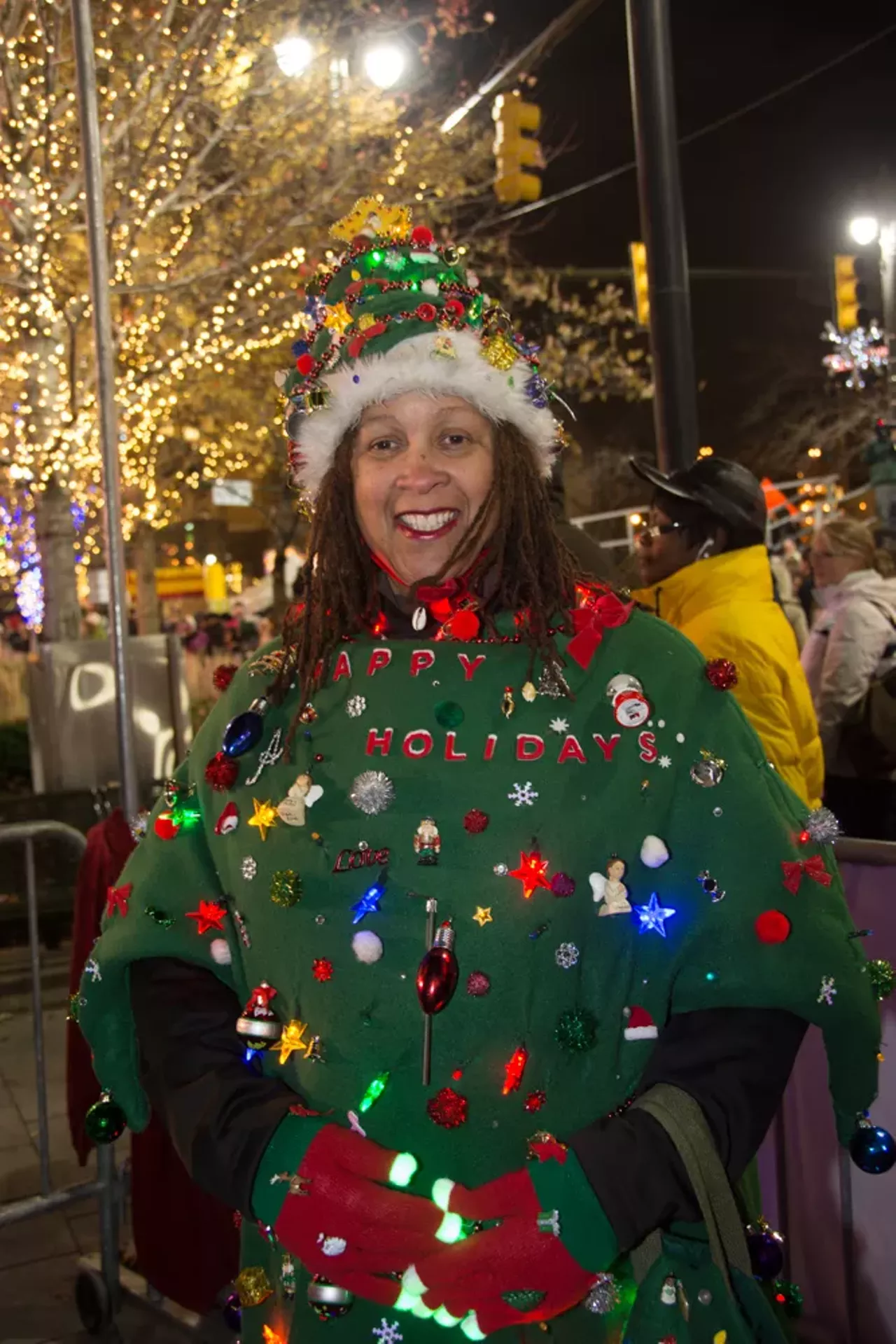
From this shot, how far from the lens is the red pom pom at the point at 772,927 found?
1.66 meters

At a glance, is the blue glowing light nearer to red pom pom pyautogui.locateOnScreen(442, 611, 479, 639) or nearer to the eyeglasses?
red pom pom pyautogui.locateOnScreen(442, 611, 479, 639)

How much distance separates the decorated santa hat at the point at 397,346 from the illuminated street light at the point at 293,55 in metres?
10.6

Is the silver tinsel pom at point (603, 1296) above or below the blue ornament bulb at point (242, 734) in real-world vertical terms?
below

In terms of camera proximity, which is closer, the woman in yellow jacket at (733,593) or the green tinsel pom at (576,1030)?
the green tinsel pom at (576,1030)

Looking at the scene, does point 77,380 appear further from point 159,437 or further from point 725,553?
point 725,553

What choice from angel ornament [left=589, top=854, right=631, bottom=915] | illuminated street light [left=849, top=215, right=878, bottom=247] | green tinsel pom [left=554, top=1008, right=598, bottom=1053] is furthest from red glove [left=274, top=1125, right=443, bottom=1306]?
illuminated street light [left=849, top=215, right=878, bottom=247]

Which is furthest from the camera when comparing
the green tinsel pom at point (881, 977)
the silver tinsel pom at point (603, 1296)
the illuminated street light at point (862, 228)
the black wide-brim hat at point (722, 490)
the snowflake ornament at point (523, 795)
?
the illuminated street light at point (862, 228)

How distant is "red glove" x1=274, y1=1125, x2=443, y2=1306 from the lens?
5.15ft

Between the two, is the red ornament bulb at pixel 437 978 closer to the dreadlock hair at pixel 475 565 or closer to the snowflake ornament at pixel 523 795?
A: the snowflake ornament at pixel 523 795

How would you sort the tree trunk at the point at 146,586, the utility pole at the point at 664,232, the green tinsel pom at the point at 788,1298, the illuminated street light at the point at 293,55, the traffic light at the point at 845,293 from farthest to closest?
the tree trunk at the point at 146,586 < the traffic light at the point at 845,293 < the illuminated street light at the point at 293,55 < the utility pole at the point at 664,232 < the green tinsel pom at the point at 788,1298

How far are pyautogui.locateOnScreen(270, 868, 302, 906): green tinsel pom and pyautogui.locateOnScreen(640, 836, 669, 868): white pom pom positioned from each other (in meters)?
0.51

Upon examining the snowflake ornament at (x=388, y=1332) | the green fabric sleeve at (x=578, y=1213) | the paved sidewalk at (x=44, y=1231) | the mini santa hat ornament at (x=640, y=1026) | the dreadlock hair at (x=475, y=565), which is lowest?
the paved sidewalk at (x=44, y=1231)

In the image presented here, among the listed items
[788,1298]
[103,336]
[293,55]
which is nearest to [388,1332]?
[788,1298]

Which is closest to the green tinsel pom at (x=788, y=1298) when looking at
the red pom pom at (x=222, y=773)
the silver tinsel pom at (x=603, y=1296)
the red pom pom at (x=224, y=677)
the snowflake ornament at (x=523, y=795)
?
the silver tinsel pom at (x=603, y=1296)
